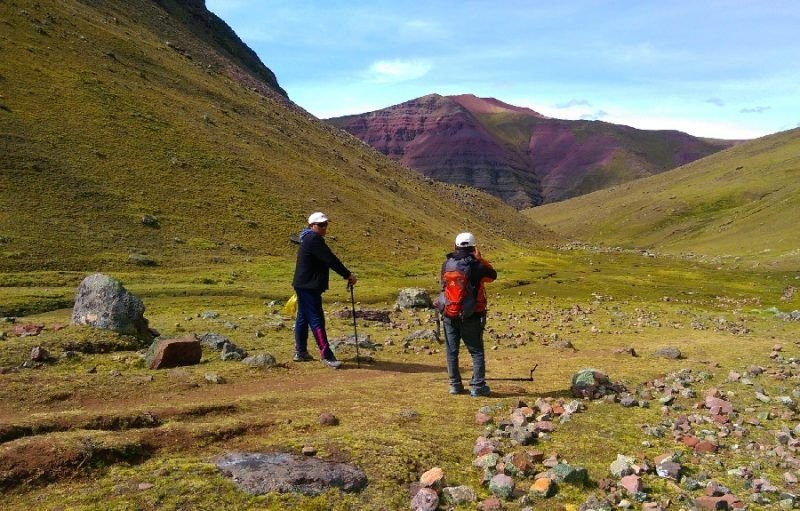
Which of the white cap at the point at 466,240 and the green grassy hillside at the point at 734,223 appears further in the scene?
the green grassy hillside at the point at 734,223

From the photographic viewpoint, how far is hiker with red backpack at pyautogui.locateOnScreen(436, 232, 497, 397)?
42.9 feet

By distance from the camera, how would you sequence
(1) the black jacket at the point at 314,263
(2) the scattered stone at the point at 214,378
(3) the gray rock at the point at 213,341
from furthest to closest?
(3) the gray rock at the point at 213,341, (1) the black jacket at the point at 314,263, (2) the scattered stone at the point at 214,378

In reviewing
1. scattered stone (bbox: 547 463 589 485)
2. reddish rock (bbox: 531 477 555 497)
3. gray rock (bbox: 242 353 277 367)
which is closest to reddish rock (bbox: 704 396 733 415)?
scattered stone (bbox: 547 463 589 485)

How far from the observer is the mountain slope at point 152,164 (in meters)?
45.7

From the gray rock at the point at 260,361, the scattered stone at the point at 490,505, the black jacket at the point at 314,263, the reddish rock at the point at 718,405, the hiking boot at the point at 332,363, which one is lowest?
the reddish rock at the point at 718,405

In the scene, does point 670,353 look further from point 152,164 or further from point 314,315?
point 152,164

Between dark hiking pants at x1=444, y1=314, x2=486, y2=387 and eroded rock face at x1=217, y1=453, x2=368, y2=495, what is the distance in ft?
17.5

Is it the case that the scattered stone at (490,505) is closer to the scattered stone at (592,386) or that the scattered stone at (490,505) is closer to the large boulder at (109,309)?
the scattered stone at (592,386)

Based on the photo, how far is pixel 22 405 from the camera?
36.7 ft

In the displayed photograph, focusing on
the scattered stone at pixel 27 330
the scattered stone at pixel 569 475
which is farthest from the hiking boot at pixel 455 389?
the scattered stone at pixel 27 330

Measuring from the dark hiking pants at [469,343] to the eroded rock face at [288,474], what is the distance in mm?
Answer: 5338

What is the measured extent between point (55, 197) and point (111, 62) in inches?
1527

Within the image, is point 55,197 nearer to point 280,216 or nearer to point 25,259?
point 25,259

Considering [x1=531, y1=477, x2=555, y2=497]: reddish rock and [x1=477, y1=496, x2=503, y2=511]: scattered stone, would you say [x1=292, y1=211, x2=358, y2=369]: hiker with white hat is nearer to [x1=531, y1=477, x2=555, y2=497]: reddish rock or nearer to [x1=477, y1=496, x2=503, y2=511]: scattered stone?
[x1=531, y1=477, x2=555, y2=497]: reddish rock
